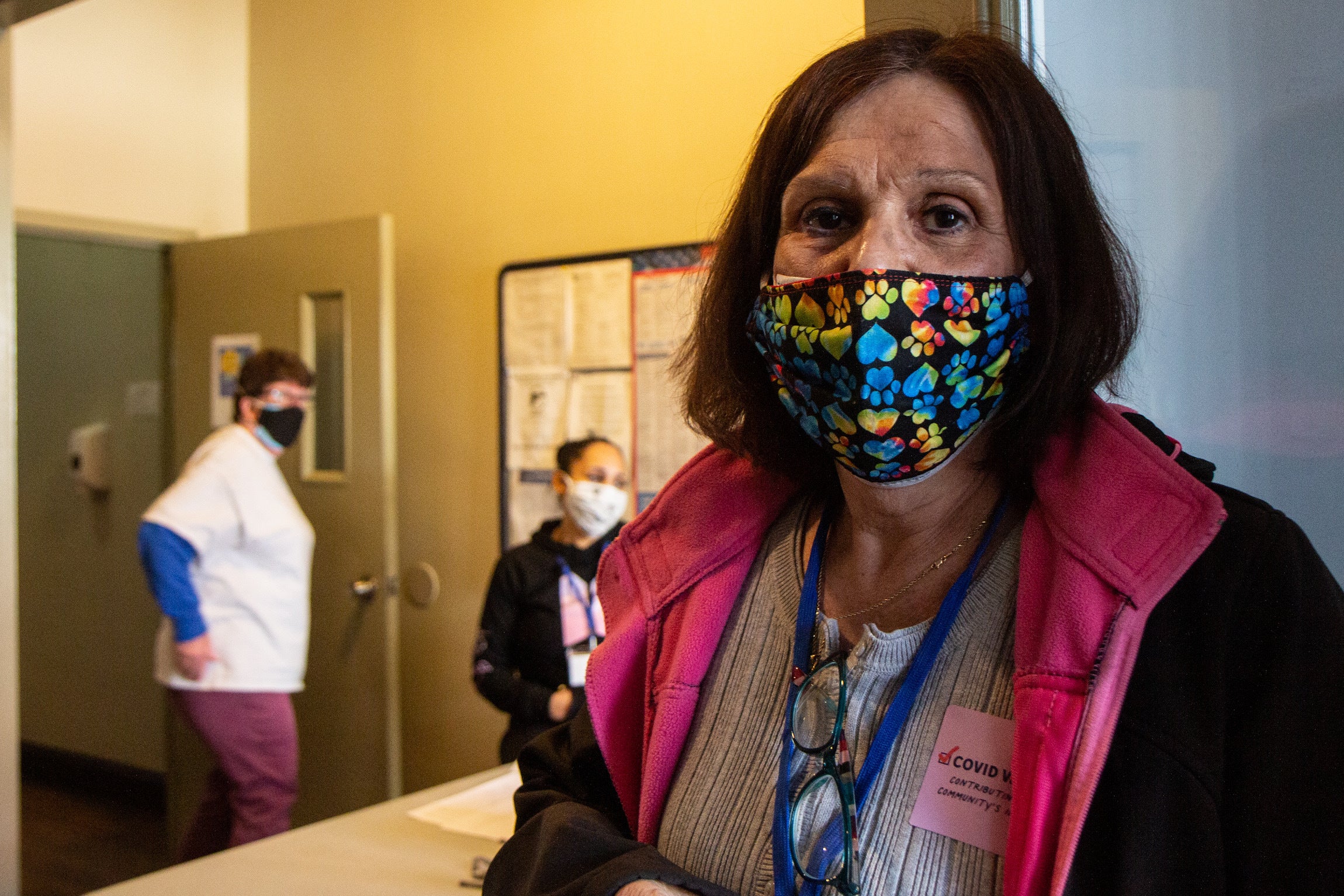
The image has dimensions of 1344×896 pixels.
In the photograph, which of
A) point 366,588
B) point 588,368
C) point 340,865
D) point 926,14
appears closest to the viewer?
point 926,14

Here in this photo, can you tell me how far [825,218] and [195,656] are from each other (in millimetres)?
2507

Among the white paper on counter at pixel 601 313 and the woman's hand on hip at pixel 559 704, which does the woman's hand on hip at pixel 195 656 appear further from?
the white paper on counter at pixel 601 313

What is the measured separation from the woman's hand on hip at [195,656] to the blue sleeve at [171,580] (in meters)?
0.01

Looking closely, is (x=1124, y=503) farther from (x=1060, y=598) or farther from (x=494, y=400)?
(x=494, y=400)

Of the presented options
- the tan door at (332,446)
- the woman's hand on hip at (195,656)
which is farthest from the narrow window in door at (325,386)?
the woman's hand on hip at (195,656)

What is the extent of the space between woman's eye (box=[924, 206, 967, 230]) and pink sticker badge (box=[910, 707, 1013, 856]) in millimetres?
369

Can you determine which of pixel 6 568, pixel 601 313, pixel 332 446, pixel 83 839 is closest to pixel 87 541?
pixel 83 839

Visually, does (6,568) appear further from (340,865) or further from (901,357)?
(901,357)

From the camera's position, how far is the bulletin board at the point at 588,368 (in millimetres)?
2947

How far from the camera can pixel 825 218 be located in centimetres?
90

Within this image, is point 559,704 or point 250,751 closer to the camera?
point 559,704

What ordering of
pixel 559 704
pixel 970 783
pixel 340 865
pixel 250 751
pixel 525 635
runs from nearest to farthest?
1. pixel 970 783
2. pixel 340 865
3. pixel 559 704
4. pixel 525 635
5. pixel 250 751

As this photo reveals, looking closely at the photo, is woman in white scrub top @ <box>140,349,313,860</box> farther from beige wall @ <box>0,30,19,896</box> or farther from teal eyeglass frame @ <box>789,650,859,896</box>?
teal eyeglass frame @ <box>789,650,859,896</box>

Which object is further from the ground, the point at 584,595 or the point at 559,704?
the point at 584,595
